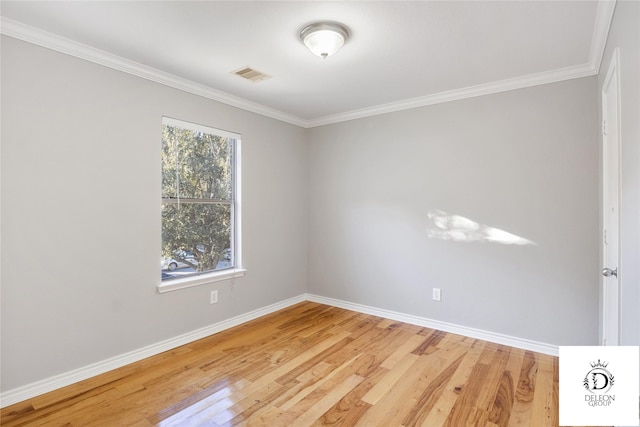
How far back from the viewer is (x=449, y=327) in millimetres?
3463

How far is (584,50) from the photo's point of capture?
2.49 meters

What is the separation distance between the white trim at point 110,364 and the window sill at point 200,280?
1.51ft

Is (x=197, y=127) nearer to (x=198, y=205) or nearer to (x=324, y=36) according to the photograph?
(x=198, y=205)

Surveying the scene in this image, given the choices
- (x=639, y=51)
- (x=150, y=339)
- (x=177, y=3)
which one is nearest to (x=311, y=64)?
(x=177, y=3)

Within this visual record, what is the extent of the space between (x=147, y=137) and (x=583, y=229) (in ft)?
12.5

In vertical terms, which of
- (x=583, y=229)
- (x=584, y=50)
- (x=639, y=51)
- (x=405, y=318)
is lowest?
(x=405, y=318)

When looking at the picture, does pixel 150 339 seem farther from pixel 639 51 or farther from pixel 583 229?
pixel 583 229

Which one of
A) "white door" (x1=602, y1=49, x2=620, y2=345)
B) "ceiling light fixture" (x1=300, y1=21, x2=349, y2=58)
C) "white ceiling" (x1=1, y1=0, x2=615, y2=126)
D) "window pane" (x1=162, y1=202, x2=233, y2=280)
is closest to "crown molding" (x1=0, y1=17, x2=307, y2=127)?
"white ceiling" (x1=1, y1=0, x2=615, y2=126)

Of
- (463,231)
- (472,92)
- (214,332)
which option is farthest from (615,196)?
(214,332)

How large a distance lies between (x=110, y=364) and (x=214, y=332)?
3.18ft

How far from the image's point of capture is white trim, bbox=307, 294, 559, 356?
2.97 meters

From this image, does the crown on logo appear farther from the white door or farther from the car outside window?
the car outside window

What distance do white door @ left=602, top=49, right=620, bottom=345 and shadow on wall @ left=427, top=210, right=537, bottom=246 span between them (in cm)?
77

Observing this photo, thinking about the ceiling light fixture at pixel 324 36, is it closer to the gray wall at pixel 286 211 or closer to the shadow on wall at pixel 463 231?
the gray wall at pixel 286 211
